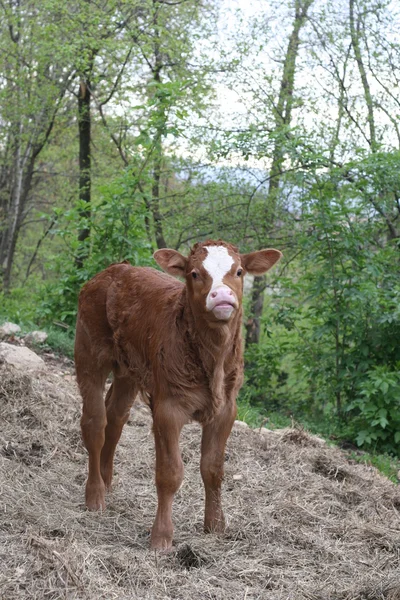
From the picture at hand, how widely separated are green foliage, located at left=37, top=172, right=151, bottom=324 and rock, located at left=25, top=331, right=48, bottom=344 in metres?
0.79

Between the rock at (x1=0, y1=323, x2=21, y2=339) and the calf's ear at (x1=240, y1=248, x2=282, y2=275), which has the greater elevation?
the calf's ear at (x1=240, y1=248, x2=282, y2=275)

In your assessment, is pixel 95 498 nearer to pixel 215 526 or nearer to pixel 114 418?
pixel 114 418

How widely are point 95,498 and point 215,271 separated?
6.75 feet

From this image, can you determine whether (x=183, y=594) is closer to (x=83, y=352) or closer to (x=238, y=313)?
(x=238, y=313)

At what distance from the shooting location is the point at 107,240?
34.1ft

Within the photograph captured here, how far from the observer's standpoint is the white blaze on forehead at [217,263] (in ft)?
14.4

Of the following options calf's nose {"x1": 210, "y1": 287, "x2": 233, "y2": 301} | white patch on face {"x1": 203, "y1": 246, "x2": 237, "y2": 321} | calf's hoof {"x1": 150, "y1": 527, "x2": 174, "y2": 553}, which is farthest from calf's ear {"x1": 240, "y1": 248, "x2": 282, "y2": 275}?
calf's hoof {"x1": 150, "y1": 527, "x2": 174, "y2": 553}

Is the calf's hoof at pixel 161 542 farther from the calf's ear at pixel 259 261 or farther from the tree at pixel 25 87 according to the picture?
the tree at pixel 25 87

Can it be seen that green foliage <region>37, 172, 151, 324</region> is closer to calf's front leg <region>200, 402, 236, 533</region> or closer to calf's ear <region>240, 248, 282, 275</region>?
calf's ear <region>240, 248, 282, 275</region>

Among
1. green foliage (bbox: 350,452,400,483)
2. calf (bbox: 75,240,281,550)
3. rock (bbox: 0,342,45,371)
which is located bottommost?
green foliage (bbox: 350,452,400,483)

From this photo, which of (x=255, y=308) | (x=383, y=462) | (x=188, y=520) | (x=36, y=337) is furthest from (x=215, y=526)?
(x=255, y=308)

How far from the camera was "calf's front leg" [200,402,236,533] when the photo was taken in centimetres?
477

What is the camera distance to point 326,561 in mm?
4582

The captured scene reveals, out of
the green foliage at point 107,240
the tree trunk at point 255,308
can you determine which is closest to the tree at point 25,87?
the green foliage at point 107,240
